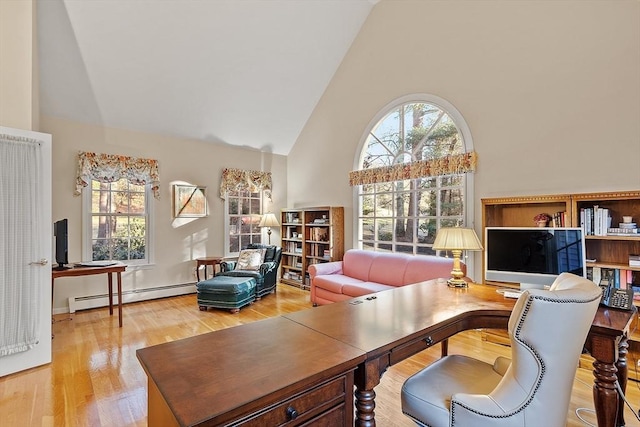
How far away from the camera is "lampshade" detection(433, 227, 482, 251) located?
7.95 feet

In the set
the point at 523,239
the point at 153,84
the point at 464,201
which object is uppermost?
the point at 153,84

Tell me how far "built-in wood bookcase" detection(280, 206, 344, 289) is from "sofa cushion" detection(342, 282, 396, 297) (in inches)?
46.5

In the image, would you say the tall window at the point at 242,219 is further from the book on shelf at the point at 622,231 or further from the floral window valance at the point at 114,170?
the book on shelf at the point at 622,231

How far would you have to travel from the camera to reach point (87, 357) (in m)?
Answer: 2.97

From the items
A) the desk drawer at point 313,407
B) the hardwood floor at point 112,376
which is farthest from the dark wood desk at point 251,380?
the hardwood floor at point 112,376

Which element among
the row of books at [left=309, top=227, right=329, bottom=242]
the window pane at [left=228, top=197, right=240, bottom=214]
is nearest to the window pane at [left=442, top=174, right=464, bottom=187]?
the row of books at [left=309, top=227, right=329, bottom=242]

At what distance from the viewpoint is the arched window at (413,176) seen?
3959mm

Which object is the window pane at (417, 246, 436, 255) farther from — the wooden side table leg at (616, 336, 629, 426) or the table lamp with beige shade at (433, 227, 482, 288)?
the wooden side table leg at (616, 336, 629, 426)

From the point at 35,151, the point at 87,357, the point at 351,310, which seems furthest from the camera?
the point at 87,357

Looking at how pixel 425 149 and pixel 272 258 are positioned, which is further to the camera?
pixel 272 258

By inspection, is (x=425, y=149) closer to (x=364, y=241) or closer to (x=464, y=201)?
(x=464, y=201)

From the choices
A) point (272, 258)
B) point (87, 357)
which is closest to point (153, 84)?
point (272, 258)

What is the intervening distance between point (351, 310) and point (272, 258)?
3.74m

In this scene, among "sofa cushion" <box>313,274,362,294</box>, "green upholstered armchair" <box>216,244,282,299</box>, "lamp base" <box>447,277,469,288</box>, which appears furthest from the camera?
"green upholstered armchair" <box>216,244,282,299</box>
